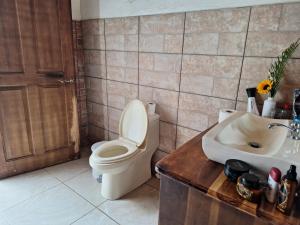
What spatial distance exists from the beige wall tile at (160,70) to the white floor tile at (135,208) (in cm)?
98

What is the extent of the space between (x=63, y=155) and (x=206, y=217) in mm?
1956

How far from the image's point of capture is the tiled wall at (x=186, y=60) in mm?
1311

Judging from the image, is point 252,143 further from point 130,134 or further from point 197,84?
point 130,134

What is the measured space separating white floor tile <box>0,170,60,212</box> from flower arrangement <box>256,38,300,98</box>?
193 cm

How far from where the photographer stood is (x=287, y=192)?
0.67 metres

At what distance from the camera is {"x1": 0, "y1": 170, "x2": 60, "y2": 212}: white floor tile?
179cm

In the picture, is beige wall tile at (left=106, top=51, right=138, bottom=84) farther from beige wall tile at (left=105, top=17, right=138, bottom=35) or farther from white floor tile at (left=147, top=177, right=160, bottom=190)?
white floor tile at (left=147, top=177, right=160, bottom=190)

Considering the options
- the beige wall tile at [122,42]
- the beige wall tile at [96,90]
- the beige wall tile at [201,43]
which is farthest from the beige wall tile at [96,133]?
the beige wall tile at [201,43]

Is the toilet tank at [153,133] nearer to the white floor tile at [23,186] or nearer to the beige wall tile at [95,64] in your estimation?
the beige wall tile at [95,64]

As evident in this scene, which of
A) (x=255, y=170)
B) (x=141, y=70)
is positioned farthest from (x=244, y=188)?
(x=141, y=70)

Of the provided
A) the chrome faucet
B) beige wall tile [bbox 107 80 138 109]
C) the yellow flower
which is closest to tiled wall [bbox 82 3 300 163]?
beige wall tile [bbox 107 80 138 109]

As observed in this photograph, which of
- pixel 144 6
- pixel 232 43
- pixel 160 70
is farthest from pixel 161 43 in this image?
pixel 232 43

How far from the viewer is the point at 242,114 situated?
1274mm

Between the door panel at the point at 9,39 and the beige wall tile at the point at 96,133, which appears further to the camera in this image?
the beige wall tile at the point at 96,133
